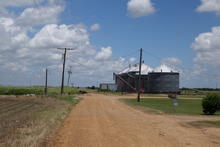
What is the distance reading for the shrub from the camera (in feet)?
92.5

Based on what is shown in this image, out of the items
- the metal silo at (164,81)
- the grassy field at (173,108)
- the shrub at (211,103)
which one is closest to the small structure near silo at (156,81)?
the metal silo at (164,81)

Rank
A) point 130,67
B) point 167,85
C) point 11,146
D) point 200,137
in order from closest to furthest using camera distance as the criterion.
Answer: point 11,146 → point 200,137 → point 167,85 → point 130,67

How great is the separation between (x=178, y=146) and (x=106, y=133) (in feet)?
12.6

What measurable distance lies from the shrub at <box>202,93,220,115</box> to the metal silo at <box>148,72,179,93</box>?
214 ft

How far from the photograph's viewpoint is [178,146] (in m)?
11.0

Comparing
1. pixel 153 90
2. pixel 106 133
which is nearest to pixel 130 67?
pixel 153 90

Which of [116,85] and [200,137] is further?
[116,85]

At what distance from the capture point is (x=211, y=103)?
2827 cm

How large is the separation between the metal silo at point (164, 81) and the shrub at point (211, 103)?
65258 mm

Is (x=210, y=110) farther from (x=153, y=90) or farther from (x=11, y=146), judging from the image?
(x=153, y=90)

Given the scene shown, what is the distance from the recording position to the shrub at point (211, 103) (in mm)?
28203

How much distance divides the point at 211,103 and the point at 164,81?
6613cm

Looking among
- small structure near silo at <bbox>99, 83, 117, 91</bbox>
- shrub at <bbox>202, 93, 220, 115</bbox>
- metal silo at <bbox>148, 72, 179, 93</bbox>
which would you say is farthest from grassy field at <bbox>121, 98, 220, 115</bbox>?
small structure near silo at <bbox>99, 83, 117, 91</bbox>

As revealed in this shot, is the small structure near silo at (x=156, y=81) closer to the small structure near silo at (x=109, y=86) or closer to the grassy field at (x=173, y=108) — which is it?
the small structure near silo at (x=109, y=86)
